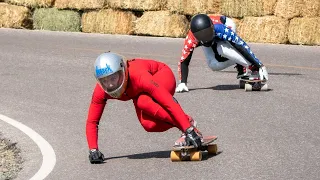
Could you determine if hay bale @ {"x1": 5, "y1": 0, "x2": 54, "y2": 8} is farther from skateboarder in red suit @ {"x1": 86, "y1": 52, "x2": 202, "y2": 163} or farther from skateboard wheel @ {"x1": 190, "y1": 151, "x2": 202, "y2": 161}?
skateboard wheel @ {"x1": 190, "y1": 151, "x2": 202, "y2": 161}

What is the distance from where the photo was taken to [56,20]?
23.8 metres

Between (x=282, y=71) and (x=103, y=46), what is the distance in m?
5.59

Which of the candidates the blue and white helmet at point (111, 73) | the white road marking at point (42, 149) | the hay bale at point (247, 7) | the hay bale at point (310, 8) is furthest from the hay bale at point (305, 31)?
the blue and white helmet at point (111, 73)

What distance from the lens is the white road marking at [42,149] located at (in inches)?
356

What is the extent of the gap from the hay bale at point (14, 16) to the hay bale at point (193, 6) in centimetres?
414

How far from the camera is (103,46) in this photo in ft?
67.7

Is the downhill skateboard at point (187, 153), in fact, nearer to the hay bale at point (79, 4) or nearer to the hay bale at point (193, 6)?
the hay bale at point (193, 6)

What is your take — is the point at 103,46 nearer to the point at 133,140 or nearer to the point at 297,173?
the point at 133,140

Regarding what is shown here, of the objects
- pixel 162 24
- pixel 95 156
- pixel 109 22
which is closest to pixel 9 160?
pixel 95 156

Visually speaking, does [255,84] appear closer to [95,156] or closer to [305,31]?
[95,156]

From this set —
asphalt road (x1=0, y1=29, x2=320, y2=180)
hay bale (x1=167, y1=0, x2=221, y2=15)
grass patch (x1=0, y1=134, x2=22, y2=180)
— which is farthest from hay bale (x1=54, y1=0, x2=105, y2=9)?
grass patch (x1=0, y1=134, x2=22, y2=180)

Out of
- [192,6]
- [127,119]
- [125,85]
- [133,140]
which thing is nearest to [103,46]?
[192,6]

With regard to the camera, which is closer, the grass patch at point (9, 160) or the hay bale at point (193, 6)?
the grass patch at point (9, 160)

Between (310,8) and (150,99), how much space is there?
454 inches
